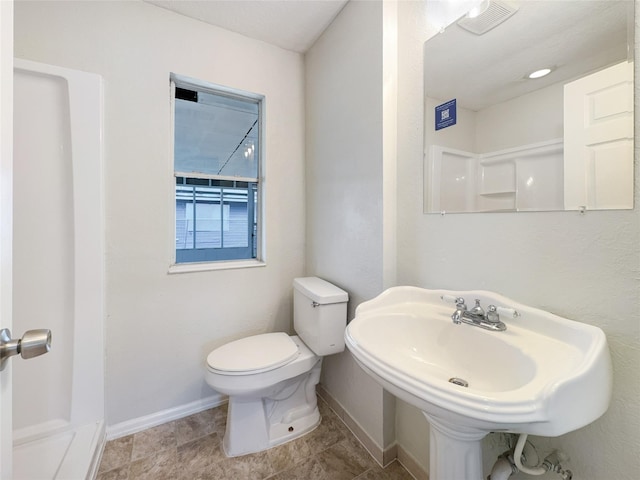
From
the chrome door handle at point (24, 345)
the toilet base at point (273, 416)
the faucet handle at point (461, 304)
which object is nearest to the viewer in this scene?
the chrome door handle at point (24, 345)

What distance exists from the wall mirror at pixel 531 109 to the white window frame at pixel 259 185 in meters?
1.11

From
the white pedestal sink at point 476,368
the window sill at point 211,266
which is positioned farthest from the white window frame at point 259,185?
the white pedestal sink at point 476,368

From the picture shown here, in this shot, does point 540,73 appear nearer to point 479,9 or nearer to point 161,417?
point 479,9

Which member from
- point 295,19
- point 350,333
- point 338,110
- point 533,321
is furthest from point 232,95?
point 533,321

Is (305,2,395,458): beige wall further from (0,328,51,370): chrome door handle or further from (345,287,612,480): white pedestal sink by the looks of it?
(0,328,51,370): chrome door handle

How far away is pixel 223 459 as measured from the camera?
52.7 inches

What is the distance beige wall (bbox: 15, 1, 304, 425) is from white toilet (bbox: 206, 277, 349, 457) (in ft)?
1.11

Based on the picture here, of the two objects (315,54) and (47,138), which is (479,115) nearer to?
(315,54)

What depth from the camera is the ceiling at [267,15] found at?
59.0 inches

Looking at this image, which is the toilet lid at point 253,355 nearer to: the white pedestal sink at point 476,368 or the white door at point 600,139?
the white pedestal sink at point 476,368

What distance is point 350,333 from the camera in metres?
0.88

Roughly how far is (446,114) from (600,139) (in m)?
0.52

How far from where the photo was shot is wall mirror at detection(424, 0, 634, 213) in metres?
0.72

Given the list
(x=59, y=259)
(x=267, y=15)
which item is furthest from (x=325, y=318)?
(x=267, y=15)
